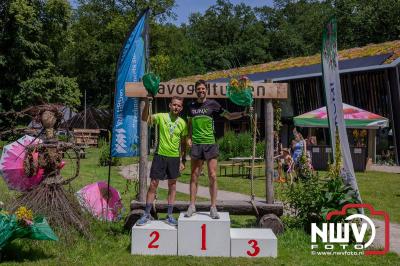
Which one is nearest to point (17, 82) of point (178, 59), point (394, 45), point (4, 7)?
point (4, 7)

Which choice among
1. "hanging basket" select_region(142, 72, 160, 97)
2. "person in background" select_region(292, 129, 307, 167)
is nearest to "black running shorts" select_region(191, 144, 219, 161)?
"hanging basket" select_region(142, 72, 160, 97)

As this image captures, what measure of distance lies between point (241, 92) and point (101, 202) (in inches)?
123

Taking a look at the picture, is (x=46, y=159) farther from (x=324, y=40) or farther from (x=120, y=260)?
(x=324, y=40)

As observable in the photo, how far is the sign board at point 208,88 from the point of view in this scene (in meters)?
7.90

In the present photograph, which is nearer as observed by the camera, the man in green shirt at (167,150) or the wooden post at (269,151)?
the man in green shirt at (167,150)

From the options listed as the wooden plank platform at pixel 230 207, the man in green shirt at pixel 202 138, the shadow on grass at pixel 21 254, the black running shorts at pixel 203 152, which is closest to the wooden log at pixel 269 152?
the wooden plank platform at pixel 230 207

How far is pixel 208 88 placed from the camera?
8.07 metres

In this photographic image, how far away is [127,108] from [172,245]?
2669 millimetres

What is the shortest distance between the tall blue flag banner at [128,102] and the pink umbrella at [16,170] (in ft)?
4.43

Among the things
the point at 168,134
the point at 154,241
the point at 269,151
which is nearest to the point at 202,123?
the point at 168,134

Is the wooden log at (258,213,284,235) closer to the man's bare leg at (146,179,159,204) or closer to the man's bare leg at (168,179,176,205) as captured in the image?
the man's bare leg at (168,179,176,205)

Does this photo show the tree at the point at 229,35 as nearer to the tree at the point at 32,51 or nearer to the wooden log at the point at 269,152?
the tree at the point at 32,51

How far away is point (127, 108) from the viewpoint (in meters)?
8.38

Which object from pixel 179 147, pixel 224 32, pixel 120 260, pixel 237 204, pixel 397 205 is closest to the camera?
pixel 120 260
